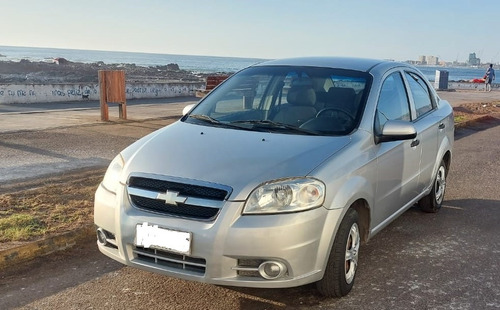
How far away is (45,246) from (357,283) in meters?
A: 2.67

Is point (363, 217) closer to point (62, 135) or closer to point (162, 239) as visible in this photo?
point (162, 239)

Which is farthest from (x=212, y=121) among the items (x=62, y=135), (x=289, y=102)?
(x=62, y=135)

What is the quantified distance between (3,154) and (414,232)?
6542 millimetres

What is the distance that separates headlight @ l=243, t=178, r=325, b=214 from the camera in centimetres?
329

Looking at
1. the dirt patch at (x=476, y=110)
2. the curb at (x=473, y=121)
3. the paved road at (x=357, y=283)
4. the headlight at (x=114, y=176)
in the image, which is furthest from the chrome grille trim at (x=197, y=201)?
the dirt patch at (x=476, y=110)

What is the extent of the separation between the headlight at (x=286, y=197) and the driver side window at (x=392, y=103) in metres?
1.17

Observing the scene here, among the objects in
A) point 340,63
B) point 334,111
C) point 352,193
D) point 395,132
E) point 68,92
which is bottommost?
point 68,92

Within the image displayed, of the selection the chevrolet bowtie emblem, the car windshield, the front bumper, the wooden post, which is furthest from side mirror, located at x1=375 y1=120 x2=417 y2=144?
the wooden post

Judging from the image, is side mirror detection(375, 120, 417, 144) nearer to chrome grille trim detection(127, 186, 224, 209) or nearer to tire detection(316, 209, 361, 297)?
tire detection(316, 209, 361, 297)

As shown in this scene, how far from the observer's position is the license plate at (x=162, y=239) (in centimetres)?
326

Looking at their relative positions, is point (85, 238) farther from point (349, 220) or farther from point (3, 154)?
point (3, 154)

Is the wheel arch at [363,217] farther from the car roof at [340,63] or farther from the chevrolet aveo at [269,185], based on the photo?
the car roof at [340,63]

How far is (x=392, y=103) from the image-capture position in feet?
15.9

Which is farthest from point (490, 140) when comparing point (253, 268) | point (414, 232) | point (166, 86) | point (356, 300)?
point (166, 86)
